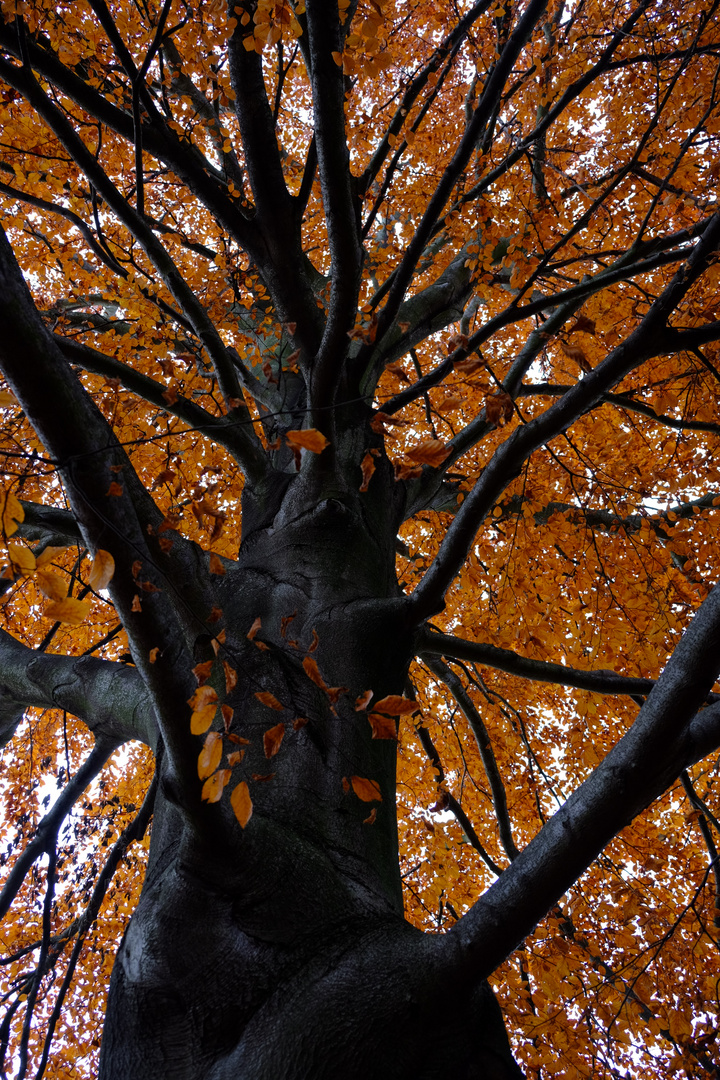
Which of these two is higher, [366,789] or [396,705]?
[396,705]

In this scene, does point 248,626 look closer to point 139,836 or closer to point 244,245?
point 139,836

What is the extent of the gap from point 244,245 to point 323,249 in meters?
3.52

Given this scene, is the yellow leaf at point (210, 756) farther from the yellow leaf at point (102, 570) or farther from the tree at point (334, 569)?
the yellow leaf at point (102, 570)

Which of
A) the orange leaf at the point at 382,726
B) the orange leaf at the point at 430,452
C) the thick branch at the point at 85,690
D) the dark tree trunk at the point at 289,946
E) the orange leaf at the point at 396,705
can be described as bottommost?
the dark tree trunk at the point at 289,946

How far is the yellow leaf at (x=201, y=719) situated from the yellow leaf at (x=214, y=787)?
11cm

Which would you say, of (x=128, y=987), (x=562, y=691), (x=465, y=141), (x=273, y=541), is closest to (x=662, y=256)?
(x=465, y=141)

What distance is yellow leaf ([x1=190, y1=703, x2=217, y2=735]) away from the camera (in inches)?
55.2

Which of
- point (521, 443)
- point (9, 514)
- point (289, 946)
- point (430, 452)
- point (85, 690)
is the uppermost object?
point (521, 443)

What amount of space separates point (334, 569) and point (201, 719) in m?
1.33

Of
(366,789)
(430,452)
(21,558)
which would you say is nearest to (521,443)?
(430,452)

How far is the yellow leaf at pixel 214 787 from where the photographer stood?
1332 mm

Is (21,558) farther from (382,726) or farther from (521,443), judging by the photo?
(521,443)

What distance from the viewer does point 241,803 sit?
1.39m

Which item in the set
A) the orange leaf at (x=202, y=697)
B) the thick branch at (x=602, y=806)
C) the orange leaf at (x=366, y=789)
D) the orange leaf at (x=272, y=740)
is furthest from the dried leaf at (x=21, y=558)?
the thick branch at (x=602, y=806)
